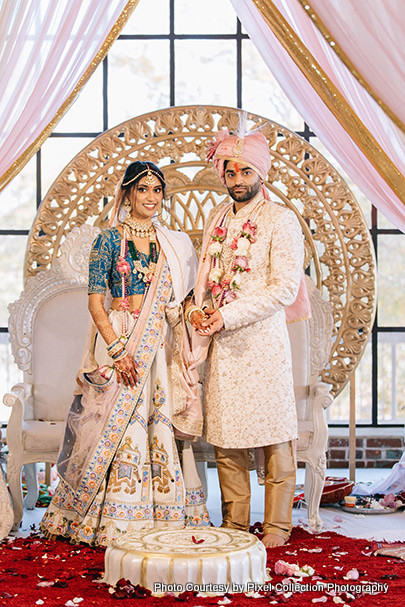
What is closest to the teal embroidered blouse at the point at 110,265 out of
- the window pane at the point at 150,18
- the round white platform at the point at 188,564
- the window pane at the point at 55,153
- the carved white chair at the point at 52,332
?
the carved white chair at the point at 52,332

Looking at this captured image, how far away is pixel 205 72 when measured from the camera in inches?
220

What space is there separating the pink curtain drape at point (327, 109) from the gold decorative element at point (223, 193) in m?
0.43

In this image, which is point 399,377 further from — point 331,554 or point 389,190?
point 331,554

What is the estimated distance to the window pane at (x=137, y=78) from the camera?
18.2 ft

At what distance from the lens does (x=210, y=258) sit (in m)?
3.67

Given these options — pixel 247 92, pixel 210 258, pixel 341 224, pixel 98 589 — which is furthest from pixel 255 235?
pixel 247 92

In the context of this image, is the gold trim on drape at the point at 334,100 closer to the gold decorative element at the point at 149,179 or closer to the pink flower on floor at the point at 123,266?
the gold decorative element at the point at 149,179

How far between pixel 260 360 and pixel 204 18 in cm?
303

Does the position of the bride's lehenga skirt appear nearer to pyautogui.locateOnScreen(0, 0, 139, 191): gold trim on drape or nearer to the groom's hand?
the groom's hand

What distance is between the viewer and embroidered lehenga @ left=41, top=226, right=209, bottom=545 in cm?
349

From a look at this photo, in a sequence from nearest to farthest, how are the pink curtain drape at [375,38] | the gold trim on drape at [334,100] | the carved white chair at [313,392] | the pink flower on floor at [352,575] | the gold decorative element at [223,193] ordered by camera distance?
the pink flower on floor at [352,575], the pink curtain drape at [375,38], the gold trim on drape at [334,100], the carved white chair at [313,392], the gold decorative element at [223,193]

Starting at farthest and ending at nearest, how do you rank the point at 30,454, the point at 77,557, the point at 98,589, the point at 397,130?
1. the point at 30,454
2. the point at 397,130
3. the point at 77,557
4. the point at 98,589

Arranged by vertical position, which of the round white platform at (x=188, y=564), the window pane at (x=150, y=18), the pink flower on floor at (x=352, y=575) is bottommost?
the pink flower on floor at (x=352, y=575)

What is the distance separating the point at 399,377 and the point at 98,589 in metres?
3.42
